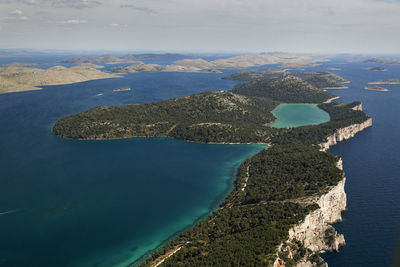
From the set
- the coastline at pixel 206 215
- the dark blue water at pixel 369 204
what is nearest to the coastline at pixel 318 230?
the coastline at pixel 206 215

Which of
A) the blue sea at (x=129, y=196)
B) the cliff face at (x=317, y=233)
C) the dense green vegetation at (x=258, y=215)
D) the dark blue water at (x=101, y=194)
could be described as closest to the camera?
the dense green vegetation at (x=258, y=215)

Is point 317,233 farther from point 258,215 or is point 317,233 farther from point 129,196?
point 129,196

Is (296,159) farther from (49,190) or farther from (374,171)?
(49,190)

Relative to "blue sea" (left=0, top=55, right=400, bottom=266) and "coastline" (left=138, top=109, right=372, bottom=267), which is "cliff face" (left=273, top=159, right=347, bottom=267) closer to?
"coastline" (left=138, top=109, right=372, bottom=267)

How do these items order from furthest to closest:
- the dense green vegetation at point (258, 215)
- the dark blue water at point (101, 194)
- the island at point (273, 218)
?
the dark blue water at point (101, 194), the island at point (273, 218), the dense green vegetation at point (258, 215)

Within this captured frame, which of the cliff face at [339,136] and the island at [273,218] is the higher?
the cliff face at [339,136]

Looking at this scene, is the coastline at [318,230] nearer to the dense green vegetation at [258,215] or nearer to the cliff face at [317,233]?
the cliff face at [317,233]

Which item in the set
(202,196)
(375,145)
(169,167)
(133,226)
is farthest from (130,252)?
(375,145)

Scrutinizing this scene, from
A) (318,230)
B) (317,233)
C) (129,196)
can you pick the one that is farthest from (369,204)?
(129,196)

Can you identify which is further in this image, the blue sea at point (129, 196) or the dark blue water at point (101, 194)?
the dark blue water at point (101, 194)
